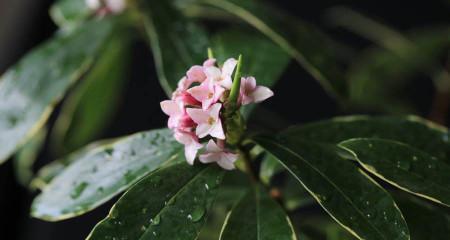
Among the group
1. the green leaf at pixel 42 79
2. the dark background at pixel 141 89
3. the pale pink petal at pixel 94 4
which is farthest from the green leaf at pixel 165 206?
the dark background at pixel 141 89

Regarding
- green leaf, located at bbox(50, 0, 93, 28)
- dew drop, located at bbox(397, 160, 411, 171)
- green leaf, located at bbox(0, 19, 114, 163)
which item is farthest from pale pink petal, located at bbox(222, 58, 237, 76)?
green leaf, located at bbox(50, 0, 93, 28)

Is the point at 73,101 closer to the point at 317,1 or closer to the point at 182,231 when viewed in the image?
the point at 182,231

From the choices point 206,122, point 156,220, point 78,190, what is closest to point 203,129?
point 206,122

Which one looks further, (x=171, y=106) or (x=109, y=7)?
(x=109, y=7)

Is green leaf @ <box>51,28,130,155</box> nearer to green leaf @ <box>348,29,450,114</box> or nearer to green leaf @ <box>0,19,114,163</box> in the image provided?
green leaf @ <box>0,19,114,163</box>

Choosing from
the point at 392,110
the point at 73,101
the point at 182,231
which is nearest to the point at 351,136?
the point at 182,231

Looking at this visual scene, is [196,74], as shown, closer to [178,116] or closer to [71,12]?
[178,116]
